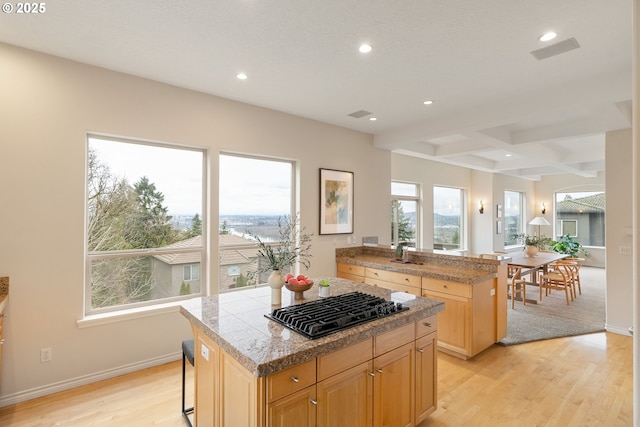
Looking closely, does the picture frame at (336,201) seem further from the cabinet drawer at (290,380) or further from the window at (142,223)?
the cabinet drawer at (290,380)

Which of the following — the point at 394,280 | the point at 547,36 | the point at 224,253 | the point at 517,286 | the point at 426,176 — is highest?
the point at 547,36

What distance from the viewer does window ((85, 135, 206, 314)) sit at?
9.78 feet

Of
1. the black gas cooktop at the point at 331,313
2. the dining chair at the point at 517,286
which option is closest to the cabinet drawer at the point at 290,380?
the black gas cooktop at the point at 331,313

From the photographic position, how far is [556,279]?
5559 mm

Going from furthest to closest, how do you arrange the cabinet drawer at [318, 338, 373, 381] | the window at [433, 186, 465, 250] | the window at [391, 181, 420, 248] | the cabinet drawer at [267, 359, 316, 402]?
the window at [433, 186, 465, 250] < the window at [391, 181, 420, 248] < the cabinet drawer at [318, 338, 373, 381] < the cabinet drawer at [267, 359, 316, 402]

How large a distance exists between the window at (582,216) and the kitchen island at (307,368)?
9.96 m

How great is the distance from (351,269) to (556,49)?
3274 mm

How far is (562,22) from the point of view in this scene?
2119 mm

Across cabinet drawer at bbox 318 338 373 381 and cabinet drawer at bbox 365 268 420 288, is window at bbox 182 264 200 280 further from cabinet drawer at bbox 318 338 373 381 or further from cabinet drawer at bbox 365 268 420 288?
cabinet drawer at bbox 318 338 373 381

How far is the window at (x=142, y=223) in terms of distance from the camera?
298cm

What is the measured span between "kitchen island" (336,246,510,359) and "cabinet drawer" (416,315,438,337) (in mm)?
1071

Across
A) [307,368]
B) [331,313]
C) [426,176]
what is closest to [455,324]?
[331,313]

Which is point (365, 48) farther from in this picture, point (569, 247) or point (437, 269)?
point (569, 247)

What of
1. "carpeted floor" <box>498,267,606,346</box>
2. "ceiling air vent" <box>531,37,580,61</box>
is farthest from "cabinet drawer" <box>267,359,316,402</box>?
"carpeted floor" <box>498,267,606,346</box>
